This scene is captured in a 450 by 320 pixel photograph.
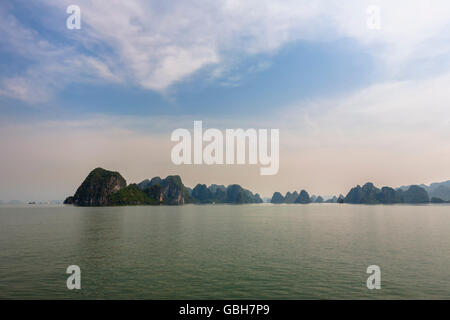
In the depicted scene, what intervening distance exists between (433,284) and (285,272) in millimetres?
17811

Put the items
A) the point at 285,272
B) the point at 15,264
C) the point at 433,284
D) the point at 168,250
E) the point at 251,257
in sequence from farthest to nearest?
the point at 168,250 → the point at 251,257 → the point at 15,264 → the point at 285,272 → the point at 433,284

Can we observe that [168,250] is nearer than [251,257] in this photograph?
No

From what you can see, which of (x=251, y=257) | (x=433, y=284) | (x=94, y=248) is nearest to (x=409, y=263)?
(x=433, y=284)

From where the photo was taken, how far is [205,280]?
115 ft

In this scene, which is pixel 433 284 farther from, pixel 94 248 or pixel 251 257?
pixel 94 248

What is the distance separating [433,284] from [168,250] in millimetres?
42768

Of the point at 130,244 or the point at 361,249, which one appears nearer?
the point at 361,249
